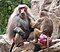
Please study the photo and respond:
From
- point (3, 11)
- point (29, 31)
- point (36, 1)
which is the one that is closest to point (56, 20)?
point (29, 31)

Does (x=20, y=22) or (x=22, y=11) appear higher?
(x=22, y=11)

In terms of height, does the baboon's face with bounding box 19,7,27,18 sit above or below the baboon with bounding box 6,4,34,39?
above

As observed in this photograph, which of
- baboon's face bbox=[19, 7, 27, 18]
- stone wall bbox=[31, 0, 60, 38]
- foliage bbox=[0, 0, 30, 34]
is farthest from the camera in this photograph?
foliage bbox=[0, 0, 30, 34]

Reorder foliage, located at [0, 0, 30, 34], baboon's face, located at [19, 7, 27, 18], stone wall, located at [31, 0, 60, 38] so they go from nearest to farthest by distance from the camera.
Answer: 1. stone wall, located at [31, 0, 60, 38]
2. baboon's face, located at [19, 7, 27, 18]
3. foliage, located at [0, 0, 30, 34]

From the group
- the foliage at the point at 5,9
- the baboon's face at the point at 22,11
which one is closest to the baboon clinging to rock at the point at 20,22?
the baboon's face at the point at 22,11

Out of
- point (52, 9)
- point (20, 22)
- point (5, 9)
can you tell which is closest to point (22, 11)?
point (20, 22)

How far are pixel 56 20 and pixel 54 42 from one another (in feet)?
3.99

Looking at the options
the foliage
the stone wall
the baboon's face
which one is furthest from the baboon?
the foliage

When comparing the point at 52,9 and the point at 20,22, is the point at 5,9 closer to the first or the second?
the point at 52,9

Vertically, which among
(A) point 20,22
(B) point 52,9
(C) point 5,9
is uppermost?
(B) point 52,9

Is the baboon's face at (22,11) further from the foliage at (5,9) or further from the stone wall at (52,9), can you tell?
the foliage at (5,9)

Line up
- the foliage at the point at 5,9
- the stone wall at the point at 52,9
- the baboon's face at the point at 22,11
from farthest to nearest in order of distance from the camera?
1. the foliage at the point at 5,9
2. the baboon's face at the point at 22,11
3. the stone wall at the point at 52,9

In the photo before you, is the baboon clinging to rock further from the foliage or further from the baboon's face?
the foliage

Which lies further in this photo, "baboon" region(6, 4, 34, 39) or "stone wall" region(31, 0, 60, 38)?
"baboon" region(6, 4, 34, 39)
